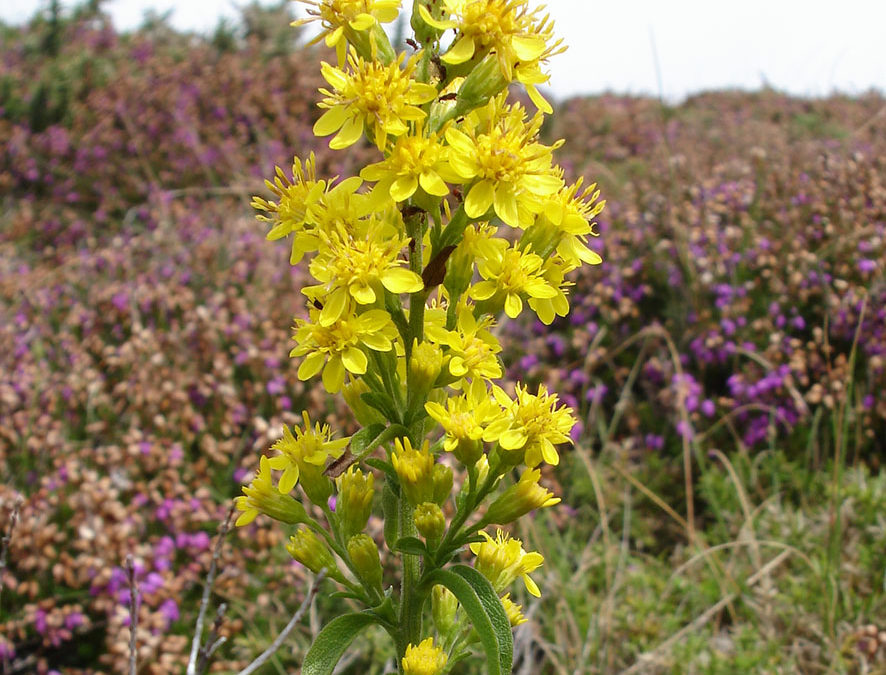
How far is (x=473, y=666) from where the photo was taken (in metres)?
2.71

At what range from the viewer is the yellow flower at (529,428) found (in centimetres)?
120

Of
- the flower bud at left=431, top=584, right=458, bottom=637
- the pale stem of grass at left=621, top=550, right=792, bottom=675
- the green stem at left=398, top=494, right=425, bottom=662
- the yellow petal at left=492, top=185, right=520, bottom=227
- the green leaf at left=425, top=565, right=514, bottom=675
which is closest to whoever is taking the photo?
the green leaf at left=425, top=565, right=514, bottom=675

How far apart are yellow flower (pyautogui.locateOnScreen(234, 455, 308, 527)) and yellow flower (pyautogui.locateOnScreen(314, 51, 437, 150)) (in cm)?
61

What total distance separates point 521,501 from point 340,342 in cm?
42

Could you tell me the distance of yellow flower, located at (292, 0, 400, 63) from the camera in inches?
46.4

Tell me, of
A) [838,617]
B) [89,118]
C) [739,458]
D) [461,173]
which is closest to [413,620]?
[461,173]

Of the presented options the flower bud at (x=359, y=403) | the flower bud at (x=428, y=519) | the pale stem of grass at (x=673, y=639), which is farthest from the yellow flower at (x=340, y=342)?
the pale stem of grass at (x=673, y=639)

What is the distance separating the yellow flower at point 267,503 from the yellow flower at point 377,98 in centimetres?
61

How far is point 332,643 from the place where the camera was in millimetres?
1196

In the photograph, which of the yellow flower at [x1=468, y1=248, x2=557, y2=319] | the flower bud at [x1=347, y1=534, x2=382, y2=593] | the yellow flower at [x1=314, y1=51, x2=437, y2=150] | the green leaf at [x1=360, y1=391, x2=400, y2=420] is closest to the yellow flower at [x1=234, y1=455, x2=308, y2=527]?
the flower bud at [x1=347, y1=534, x2=382, y2=593]

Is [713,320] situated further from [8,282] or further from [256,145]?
[256,145]

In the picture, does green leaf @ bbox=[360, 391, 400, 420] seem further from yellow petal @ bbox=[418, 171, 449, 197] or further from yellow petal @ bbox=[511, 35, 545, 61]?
yellow petal @ bbox=[511, 35, 545, 61]

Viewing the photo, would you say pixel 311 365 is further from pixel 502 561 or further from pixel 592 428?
pixel 592 428

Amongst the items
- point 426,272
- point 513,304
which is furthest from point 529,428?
point 426,272
